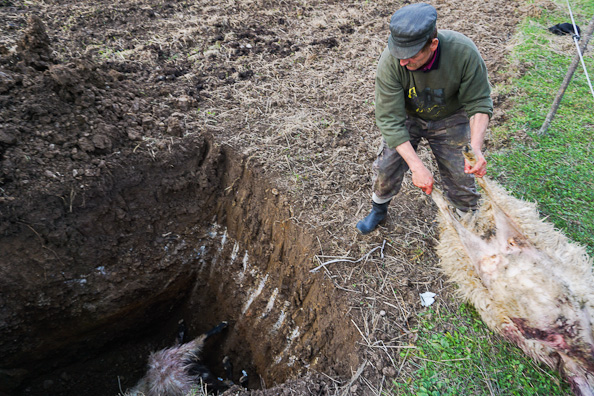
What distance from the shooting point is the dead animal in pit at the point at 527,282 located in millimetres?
2184

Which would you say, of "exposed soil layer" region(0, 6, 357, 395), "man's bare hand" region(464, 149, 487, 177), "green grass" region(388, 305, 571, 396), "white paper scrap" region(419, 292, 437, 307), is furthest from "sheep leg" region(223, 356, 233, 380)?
"man's bare hand" region(464, 149, 487, 177)

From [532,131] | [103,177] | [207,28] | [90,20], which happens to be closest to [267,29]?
[207,28]

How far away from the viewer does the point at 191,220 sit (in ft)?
13.1

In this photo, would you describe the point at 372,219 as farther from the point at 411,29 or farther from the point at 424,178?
the point at 411,29

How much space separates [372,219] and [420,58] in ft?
4.64

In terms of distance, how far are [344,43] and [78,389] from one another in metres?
5.86

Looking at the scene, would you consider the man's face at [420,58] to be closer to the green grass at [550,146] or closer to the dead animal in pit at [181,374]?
the green grass at [550,146]

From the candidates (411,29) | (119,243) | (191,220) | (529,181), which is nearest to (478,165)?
(411,29)

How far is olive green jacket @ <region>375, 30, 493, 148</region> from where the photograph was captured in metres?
2.36

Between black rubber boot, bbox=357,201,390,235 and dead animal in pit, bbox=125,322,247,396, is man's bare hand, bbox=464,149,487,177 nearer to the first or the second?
black rubber boot, bbox=357,201,390,235

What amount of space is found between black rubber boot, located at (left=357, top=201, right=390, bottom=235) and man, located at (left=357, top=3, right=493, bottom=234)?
44 cm

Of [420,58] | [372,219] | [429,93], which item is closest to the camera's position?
[420,58]

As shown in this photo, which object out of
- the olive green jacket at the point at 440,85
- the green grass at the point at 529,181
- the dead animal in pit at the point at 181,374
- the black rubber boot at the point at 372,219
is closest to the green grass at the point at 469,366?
the green grass at the point at 529,181

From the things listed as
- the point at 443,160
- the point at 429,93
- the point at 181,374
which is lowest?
the point at 181,374
